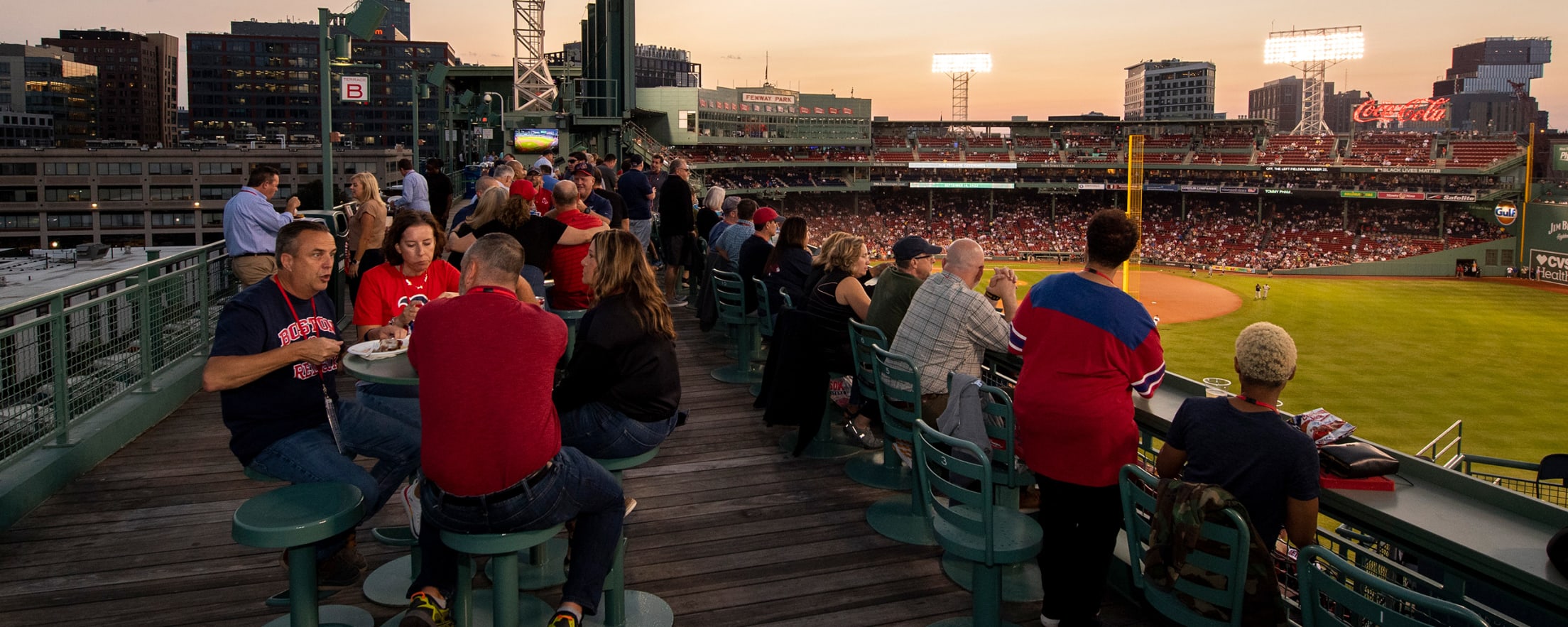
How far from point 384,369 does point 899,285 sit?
340 cm

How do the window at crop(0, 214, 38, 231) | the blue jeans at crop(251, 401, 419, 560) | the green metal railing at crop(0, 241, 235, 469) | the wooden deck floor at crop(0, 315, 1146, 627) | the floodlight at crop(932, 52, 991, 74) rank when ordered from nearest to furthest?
the blue jeans at crop(251, 401, 419, 560) → the wooden deck floor at crop(0, 315, 1146, 627) → the green metal railing at crop(0, 241, 235, 469) → the floodlight at crop(932, 52, 991, 74) → the window at crop(0, 214, 38, 231)

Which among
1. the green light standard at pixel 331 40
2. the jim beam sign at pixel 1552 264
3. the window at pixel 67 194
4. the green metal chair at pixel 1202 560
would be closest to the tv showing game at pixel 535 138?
the green light standard at pixel 331 40

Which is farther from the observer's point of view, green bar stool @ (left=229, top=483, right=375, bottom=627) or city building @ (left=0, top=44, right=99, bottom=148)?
city building @ (left=0, top=44, right=99, bottom=148)

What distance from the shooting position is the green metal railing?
5.75 m

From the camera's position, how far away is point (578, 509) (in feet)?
11.9

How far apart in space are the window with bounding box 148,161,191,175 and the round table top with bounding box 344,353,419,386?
115m

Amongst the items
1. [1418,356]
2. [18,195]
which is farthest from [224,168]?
[1418,356]

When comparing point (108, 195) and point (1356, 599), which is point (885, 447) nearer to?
point (1356, 599)

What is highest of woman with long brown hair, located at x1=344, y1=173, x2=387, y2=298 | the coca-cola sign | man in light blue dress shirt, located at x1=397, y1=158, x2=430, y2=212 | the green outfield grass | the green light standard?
the coca-cola sign

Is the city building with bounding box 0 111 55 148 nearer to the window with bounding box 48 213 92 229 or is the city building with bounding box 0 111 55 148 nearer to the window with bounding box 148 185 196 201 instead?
the window with bounding box 48 213 92 229

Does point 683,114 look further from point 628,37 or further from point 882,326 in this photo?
point 882,326

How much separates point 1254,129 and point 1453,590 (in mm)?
74896

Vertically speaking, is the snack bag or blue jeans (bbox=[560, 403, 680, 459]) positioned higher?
the snack bag

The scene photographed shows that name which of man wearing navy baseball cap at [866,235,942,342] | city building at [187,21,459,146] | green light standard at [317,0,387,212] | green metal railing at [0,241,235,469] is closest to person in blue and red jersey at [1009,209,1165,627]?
man wearing navy baseball cap at [866,235,942,342]
